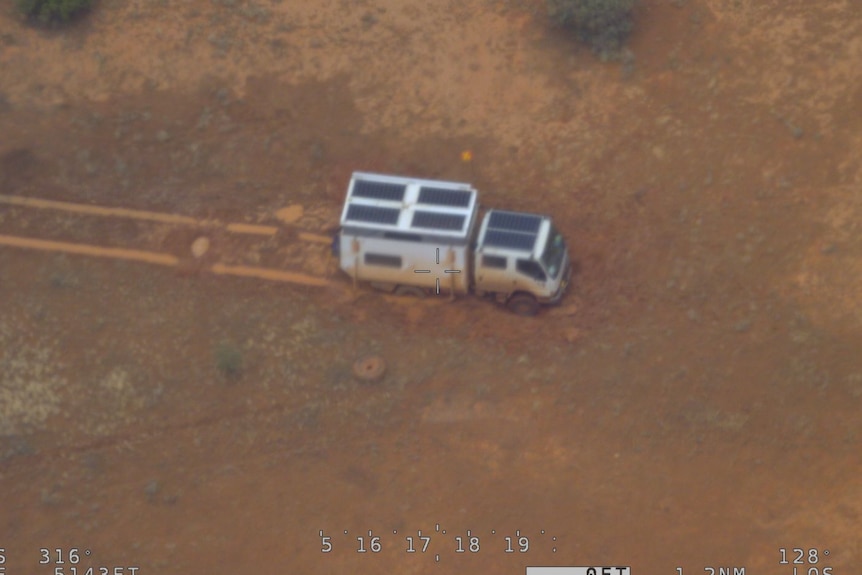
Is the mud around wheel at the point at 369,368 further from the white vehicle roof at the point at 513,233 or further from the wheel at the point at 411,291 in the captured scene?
the white vehicle roof at the point at 513,233

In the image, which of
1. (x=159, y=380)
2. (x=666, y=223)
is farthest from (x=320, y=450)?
(x=666, y=223)

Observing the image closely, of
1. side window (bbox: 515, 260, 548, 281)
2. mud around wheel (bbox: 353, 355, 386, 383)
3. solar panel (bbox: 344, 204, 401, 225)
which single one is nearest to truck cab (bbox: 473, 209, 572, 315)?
side window (bbox: 515, 260, 548, 281)

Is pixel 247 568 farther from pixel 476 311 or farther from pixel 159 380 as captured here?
pixel 476 311

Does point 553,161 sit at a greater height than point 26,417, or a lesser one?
greater

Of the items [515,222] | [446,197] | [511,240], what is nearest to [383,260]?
[446,197]

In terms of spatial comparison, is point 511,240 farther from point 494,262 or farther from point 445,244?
point 445,244

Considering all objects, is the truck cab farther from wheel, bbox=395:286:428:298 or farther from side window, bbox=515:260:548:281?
wheel, bbox=395:286:428:298
